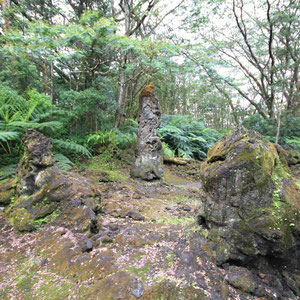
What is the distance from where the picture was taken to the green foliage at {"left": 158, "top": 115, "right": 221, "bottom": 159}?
10625 mm

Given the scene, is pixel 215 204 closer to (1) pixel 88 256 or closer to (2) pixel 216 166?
(2) pixel 216 166

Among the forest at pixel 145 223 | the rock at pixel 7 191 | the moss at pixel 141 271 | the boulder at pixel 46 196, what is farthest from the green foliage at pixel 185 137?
the moss at pixel 141 271

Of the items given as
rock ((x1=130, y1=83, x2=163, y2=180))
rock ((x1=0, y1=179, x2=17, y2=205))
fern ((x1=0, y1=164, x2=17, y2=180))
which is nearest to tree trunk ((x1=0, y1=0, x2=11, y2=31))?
rock ((x1=130, y1=83, x2=163, y2=180))

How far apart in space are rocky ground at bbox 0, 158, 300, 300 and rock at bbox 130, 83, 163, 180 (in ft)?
9.91

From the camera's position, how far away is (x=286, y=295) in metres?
1.66

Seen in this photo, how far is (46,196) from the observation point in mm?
3100

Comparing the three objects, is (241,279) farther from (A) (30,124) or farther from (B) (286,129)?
(B) (286,129)

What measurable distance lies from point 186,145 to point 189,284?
9.47 m

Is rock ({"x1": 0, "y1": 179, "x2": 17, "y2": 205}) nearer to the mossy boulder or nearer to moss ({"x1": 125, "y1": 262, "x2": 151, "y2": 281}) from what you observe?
moss ({"x1": 125, "y1": 262, "x2": 151, "y2": 281})

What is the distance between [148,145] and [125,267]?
4.42 m

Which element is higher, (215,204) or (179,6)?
(179,6)

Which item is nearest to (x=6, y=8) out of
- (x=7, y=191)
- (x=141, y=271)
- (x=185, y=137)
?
(x=7, y=191)

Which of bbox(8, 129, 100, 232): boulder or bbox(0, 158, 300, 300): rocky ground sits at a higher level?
bbox(8, 129, 100, 232): boulder

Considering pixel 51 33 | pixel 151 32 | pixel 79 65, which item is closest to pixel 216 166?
pixel 51 33
